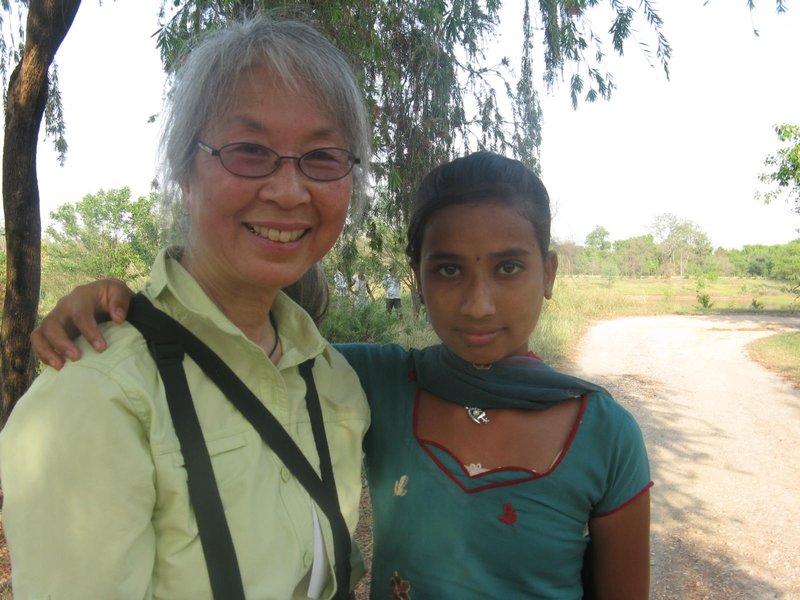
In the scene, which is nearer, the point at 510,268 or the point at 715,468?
the point at 510,268

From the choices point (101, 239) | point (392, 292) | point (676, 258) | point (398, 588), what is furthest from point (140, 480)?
point (676, 258)

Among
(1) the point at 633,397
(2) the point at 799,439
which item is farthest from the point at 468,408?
(1) the point at 633,397

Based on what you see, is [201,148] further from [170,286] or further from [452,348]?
[452,348]

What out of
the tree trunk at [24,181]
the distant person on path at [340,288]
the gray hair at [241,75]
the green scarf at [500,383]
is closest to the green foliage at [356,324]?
the distant person on path at [340,288]

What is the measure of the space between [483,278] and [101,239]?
64.4ft

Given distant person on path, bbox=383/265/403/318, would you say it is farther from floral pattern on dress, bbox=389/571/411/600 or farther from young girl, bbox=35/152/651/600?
floral pattern on dress, bbox=389/571/411/600

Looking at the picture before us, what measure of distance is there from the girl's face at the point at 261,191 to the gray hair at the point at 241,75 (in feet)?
0.08

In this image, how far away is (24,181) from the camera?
342 cm

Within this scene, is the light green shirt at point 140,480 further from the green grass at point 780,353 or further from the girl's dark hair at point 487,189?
the green grass at point 780,353

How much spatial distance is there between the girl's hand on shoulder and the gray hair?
0.91 ft

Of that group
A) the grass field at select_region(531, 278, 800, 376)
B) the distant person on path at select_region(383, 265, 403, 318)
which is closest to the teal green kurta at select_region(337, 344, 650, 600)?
the distant person on path at select_region(383, 265, 403, 318)

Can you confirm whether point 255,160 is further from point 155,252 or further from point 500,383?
point 155,252

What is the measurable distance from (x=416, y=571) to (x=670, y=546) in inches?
133

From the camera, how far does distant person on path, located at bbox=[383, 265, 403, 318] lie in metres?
6.87
